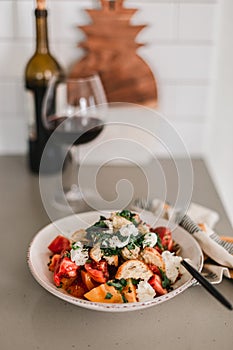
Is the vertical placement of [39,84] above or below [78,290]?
above

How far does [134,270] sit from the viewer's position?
0.76 metres

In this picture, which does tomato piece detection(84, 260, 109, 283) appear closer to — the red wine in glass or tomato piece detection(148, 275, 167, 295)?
tomato piece detection(148, 275, 167, 295)

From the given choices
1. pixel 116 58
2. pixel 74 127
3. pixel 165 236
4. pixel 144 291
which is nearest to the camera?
pixel 144 291

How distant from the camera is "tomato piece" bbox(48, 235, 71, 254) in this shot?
0.87 meters

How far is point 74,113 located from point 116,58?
0.19 meters

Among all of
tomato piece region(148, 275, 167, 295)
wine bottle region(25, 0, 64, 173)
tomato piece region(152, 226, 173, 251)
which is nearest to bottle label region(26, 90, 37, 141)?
wine bottle region(25, 0, 64, 173)

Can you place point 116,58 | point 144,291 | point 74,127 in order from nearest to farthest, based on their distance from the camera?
point 144,291, point 74,127, point 116,58

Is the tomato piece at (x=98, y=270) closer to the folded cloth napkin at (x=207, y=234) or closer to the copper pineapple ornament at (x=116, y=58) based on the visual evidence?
the folded cloth napkin at (x=207, y=234)

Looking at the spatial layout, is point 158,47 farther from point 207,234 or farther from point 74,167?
point 207,234

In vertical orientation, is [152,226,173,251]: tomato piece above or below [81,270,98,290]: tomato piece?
above

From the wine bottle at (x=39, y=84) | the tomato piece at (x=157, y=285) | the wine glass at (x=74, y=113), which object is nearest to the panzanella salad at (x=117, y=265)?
the tomato piece at (x=157, y=285)

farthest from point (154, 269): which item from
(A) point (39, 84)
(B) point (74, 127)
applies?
(A) point (39, 84)

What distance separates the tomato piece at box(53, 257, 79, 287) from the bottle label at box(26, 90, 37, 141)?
0.52 metres

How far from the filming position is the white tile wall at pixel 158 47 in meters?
1.27
